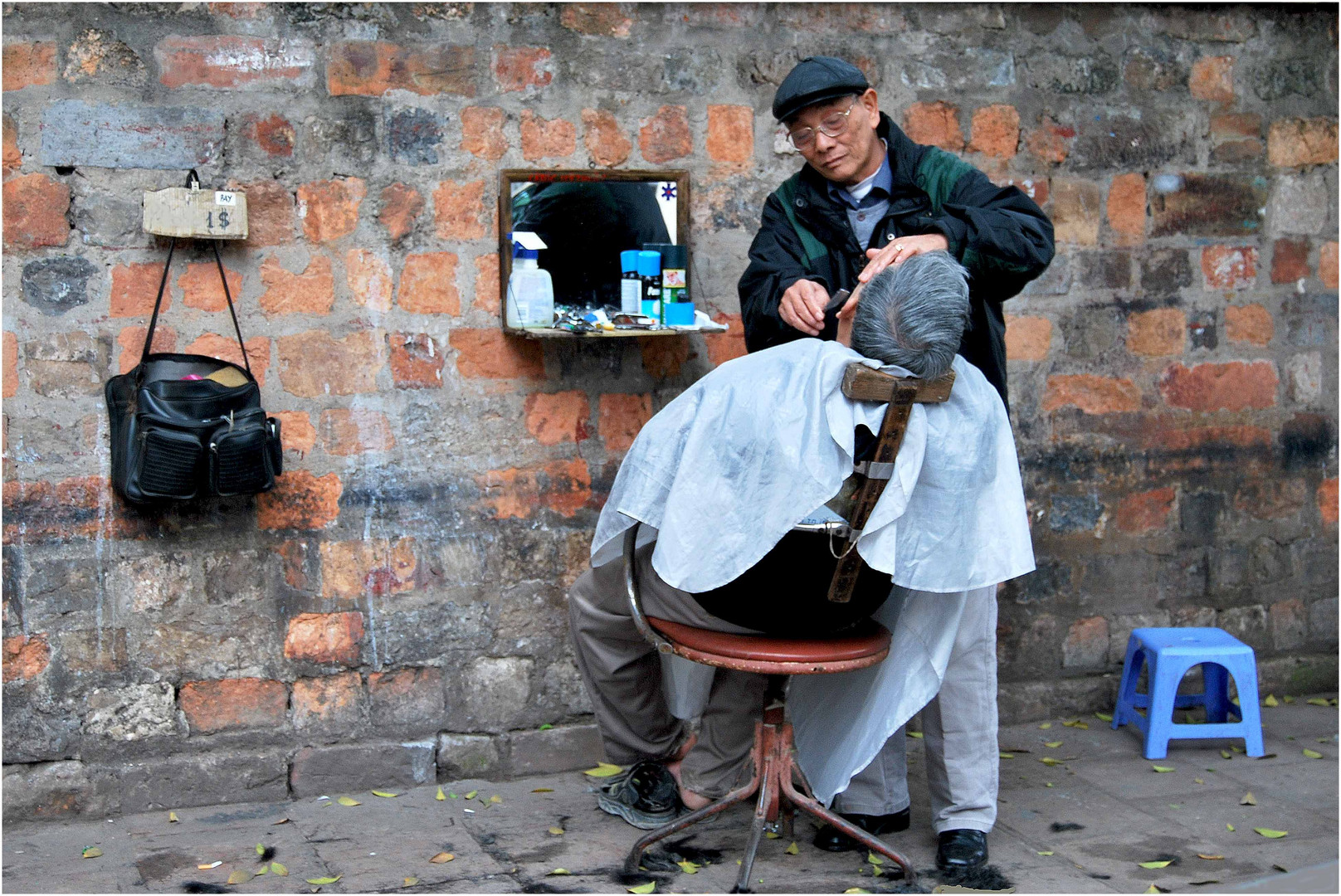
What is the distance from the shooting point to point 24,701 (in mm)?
3090

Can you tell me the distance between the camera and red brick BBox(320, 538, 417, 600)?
330cm

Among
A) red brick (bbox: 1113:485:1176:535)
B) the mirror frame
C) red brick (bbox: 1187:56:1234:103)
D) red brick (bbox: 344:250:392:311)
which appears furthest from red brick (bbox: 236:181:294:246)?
red brick (bbox: 1187:56:1234:103)

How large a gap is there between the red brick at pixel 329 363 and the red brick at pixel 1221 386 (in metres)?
2.33

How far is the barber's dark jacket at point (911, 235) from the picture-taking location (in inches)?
113

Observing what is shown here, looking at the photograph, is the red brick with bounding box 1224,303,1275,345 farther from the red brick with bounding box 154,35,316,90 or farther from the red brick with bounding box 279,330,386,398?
the red brick with bounding box 154,35,316,90

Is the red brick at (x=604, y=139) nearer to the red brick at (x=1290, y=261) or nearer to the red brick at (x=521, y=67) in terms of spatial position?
the red brick at (x=521, y=67)

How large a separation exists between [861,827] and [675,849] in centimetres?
43

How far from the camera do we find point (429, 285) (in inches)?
131

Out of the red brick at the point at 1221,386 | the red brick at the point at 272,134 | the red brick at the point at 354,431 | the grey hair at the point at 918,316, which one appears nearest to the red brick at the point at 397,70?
the red brick at the point at 272,134

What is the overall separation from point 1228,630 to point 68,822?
11.0 ft

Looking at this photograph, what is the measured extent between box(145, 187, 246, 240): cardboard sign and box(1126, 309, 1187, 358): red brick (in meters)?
2.54

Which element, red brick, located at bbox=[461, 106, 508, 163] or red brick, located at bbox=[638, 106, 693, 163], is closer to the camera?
red brick, located at bbox=[461, 106, 508, 163]

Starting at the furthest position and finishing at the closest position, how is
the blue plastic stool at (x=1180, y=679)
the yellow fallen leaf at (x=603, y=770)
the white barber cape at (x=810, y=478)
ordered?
the blue plastic stool at (x=1180, y=679) < the yellow fallen leaf at (x=603, y=770) < the white barber cape at (x=810, y=478)

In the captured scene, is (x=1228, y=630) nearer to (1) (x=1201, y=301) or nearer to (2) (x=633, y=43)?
(1) (x=1201, y=301)
